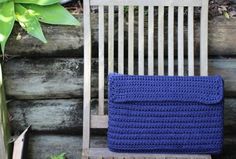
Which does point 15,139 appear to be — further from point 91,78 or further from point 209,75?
point 209,75

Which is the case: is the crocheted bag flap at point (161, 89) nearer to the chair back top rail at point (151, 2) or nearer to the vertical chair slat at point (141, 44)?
the vertical chair slat at point (141, 44)

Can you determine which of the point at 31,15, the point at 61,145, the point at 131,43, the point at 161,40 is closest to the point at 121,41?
the point at 131,43

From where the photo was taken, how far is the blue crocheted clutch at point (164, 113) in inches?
80.5

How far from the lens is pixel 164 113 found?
205 centimetres

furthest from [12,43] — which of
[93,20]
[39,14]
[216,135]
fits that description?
[216,135]

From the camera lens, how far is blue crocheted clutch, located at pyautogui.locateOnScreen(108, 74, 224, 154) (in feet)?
6.71

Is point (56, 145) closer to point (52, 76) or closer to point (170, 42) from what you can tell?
point (52, 76)

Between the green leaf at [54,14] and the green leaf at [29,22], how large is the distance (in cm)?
3

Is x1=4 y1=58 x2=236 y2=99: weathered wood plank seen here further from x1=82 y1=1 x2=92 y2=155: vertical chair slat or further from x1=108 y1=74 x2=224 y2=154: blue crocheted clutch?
x1=108 y1=74 x2=224 y2=154: blue crocheted clutch

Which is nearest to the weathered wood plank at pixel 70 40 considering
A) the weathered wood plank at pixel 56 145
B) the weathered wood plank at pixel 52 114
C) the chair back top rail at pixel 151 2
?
the chair back top rail at pixel 151 2

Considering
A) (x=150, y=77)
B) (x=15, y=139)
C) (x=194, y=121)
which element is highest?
(x=150, y=77)

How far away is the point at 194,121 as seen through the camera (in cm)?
206

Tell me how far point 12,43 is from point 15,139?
1.41 ft

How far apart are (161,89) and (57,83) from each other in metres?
0.50
